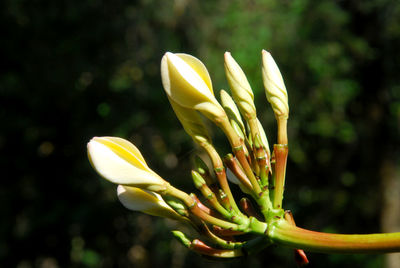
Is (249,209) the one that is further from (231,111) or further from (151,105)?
(151,105)

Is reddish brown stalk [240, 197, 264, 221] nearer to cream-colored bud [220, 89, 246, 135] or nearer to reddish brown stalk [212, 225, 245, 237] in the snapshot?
reddish brown stalk [212, 225, 245, 237]

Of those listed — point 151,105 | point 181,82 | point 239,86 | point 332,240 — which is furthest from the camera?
point 151,105

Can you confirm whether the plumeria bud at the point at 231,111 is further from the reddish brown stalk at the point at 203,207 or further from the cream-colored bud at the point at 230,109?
the reddish brown stalk at the point at 203,207

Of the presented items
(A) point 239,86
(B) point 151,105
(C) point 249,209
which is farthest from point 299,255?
(B) point 151,105

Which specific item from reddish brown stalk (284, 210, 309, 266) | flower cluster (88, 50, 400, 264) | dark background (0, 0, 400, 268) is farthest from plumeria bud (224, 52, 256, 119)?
dark background (0, 0, 400, 268)

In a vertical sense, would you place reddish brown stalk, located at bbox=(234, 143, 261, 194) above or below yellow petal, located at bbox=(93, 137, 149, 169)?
below

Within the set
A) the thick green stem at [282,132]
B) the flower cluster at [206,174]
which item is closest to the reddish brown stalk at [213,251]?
the flower cluster at [206,174]
